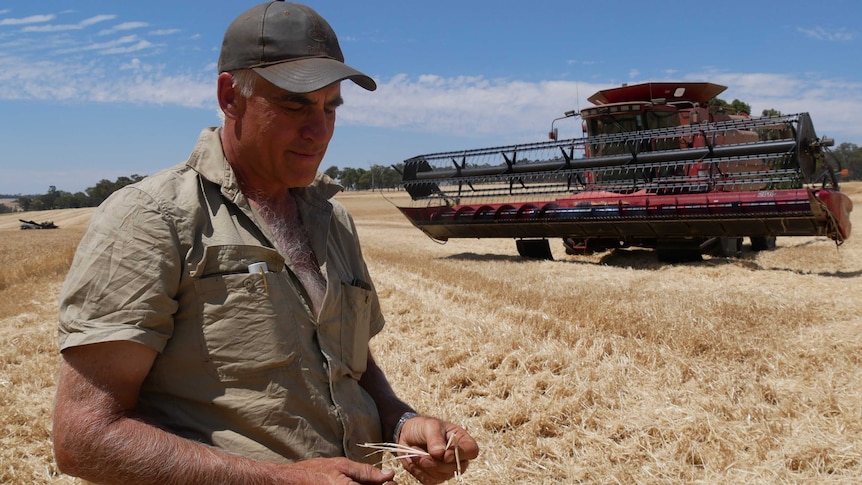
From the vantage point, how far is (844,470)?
3.32 meters

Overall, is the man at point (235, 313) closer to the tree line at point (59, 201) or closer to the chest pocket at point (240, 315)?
the chest pocket at point (240, 315)

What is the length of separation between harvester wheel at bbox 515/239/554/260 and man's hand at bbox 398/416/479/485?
34.7ft

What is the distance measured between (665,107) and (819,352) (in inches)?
303

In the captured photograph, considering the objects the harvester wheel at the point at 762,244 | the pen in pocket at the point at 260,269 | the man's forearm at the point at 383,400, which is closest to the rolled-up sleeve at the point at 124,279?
the pen in pocket at the point at 260,269

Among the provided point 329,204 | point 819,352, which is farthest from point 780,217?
point 329,204

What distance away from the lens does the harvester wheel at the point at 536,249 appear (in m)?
12.4

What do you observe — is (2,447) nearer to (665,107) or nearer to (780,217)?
(780,217)

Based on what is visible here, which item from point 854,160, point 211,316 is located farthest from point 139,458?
point 854,160

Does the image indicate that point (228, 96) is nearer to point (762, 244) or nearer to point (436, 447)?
point (436, 447)

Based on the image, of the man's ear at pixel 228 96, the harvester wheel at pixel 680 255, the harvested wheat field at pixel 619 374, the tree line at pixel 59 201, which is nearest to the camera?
the man's ear at pixel 228 96

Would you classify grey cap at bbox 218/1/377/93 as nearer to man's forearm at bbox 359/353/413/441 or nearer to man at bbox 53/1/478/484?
man at bbox 53/1/478/484

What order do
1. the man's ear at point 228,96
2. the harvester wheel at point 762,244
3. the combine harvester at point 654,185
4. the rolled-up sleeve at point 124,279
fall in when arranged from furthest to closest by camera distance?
the harvester wheel at point 762,244 → the combine harvester at point 654,185 → the man's ear at point 228,96 → the rolled-up sleeve at point 124,279

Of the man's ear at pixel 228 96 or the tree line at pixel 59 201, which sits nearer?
the man's ear at pixel 228 96

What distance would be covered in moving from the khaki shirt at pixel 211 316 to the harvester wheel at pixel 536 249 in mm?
10825
